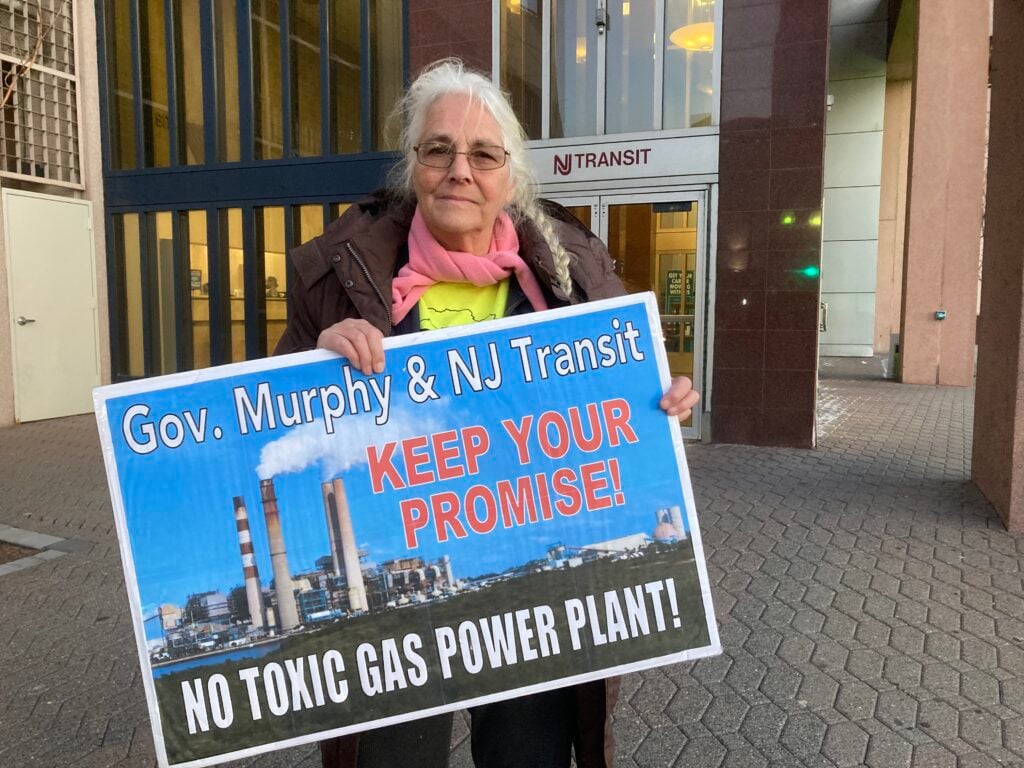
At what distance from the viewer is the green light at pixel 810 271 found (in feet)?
25.6

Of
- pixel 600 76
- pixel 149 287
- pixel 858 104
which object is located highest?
pixel 858 104

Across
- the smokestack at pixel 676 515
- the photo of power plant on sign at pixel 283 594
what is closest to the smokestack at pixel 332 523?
the photo of power plant on sign at pixel 283 594

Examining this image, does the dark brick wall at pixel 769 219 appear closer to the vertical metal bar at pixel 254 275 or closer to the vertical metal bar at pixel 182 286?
the vertical metal bar at pixel 254 275

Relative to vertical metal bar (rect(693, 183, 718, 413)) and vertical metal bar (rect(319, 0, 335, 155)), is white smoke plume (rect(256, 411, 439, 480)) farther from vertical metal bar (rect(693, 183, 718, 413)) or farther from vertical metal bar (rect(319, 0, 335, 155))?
vertical metal bar (rect(319, 0, 335, 155))

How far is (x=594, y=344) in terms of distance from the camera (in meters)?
1.75

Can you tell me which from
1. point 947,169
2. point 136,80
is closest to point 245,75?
point 136,80

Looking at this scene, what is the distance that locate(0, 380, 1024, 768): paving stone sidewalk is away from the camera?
2830 millimetres

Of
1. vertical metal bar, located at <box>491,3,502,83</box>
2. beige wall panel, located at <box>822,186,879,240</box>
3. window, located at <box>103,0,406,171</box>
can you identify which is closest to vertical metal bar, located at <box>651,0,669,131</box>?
vertical metal bar, located at <box>491,3,502,83</box>

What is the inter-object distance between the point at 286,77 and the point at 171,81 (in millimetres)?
1872

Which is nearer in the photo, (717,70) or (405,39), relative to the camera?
(717,70)

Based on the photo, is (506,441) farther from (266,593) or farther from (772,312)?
(772,312)

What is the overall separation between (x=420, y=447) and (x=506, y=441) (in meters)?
0.19

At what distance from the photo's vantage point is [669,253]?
8.42 m

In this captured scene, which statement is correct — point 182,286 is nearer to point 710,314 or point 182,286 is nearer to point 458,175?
point 710,314
